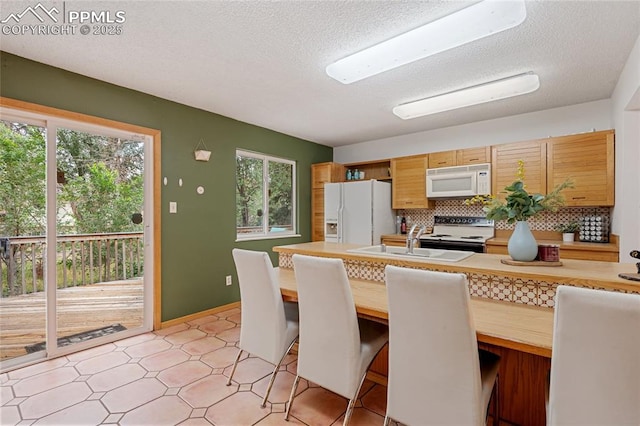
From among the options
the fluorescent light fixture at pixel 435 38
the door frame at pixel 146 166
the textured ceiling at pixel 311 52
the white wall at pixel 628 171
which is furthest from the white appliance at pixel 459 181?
the door frame at pixel 146 166

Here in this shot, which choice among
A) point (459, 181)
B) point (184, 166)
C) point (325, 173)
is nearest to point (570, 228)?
point (459, 181)

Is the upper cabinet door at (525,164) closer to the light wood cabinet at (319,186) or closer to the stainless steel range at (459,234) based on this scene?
the stainless steel range at (459,234)

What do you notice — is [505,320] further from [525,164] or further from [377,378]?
[525,164]

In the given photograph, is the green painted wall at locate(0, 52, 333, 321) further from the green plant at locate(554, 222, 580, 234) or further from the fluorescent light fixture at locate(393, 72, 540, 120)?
the green plant at locate(554, 222, 580, 234)

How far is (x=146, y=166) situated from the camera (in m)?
3.23

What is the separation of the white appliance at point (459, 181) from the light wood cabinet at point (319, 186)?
4.85 ft

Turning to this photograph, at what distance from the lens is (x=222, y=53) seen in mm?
2348

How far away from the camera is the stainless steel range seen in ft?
12.3

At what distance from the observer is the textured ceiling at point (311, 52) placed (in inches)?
73.2

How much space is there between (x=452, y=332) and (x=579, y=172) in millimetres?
3163

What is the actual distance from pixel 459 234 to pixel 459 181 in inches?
29.4

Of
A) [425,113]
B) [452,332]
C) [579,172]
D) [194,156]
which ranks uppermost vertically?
[425,113]

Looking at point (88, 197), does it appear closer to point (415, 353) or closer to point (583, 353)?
point (415, 353)

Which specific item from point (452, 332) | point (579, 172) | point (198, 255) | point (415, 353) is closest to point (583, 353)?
point (452, 332)
